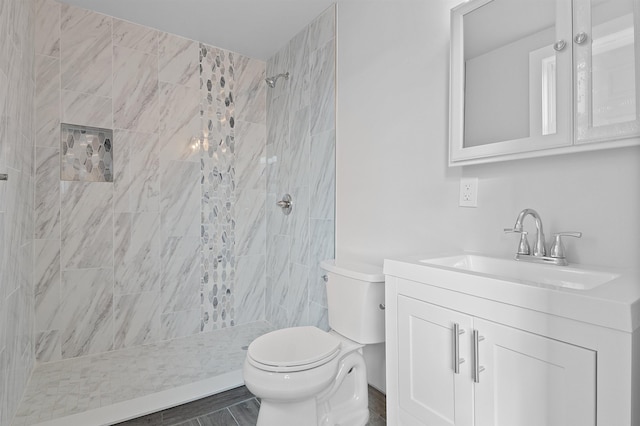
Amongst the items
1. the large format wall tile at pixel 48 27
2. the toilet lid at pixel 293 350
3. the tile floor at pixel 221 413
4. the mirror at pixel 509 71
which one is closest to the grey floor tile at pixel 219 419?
the tile floor at pixel 221 413

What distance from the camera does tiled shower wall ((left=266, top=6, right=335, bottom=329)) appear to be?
2340mm

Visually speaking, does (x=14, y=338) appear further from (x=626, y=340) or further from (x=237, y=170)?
(x=626, y=340)

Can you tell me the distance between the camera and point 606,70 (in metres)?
1.00

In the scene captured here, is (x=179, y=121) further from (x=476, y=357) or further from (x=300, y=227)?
(x=476, y=357)

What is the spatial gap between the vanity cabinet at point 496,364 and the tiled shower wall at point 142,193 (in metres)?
2.00

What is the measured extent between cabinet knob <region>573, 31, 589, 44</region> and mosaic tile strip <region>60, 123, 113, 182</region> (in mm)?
2702

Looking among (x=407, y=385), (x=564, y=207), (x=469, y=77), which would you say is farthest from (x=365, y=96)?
(x=407, y=385)

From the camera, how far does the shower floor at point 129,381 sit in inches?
67.6

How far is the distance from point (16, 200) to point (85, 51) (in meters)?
1.21

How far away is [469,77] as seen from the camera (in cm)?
139

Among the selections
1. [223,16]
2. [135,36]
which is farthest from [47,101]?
[223,16]

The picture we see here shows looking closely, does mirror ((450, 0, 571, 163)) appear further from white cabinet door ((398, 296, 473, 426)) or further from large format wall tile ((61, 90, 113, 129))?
large format wall tile ((61, 90, 113, 129))

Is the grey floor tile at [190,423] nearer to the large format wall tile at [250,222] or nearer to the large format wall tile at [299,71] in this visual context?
the large format wall tile at [250,222]

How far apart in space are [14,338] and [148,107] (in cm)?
168
